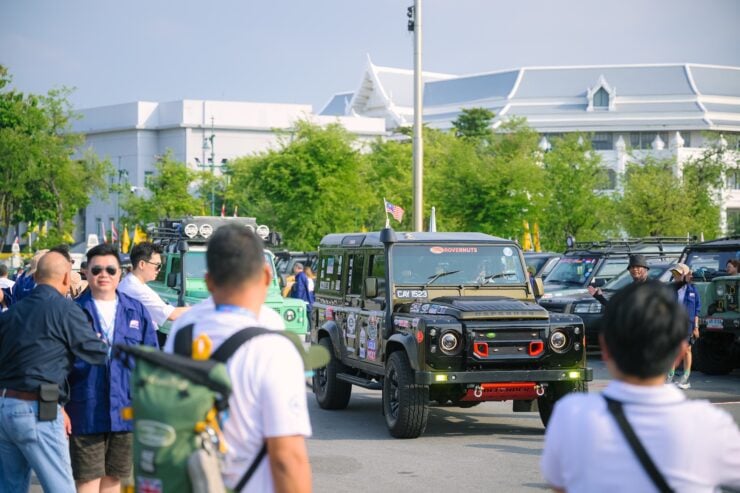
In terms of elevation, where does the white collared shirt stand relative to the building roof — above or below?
below

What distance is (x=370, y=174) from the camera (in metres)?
60.4

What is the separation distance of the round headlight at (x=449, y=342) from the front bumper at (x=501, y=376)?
0.74ft

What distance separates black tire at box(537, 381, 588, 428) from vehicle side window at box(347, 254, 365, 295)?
257 cm

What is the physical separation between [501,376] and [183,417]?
26.1 feet

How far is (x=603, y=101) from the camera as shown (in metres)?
105

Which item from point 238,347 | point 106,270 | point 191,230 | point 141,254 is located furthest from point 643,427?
point 191,230

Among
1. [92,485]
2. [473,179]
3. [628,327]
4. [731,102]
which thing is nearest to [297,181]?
[473,179]

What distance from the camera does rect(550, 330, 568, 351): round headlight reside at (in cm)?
1152

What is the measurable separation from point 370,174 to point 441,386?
49169 millimetres

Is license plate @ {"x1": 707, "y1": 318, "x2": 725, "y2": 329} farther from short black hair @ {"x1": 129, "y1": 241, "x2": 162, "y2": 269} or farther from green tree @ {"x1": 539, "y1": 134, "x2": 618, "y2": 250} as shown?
green tree @ {"x1": 539, "y1": 134, "x2": 618, "y2": 250}

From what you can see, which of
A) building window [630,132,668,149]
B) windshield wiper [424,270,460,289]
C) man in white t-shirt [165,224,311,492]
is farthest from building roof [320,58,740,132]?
man in white t-shirt [165,224,311,492]

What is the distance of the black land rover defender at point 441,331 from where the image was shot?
37.0 ft

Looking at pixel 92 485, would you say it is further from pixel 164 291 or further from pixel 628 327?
pixel 164 291

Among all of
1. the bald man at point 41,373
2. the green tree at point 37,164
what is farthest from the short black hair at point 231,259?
the green tree at point 37,164
